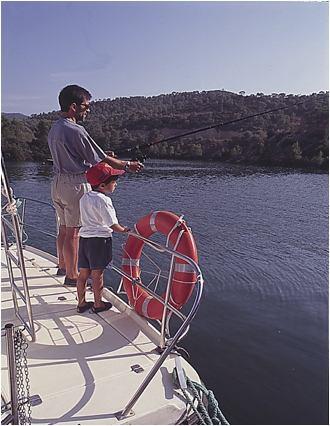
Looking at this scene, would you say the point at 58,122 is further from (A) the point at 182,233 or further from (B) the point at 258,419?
(B) the point at 258,419

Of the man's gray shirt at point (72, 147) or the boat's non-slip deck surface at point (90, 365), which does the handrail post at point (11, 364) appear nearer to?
the boat's non-slip deck surface at point (90, 365)

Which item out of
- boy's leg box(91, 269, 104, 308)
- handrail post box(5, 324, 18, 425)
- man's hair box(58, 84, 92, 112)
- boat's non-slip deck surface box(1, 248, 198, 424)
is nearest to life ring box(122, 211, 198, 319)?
boat's non-slip deck surface box(1, 248, 198, 424)

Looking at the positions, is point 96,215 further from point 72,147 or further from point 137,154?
point 137,154

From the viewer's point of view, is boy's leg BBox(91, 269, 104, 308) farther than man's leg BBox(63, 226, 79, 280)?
No

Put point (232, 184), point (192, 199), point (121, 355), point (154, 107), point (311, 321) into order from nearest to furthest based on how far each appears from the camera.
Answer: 1. point (121, 355)
2. point (311, 321)
3. point (192, 199)
4. point (232, 184)
5. point (154, 107)

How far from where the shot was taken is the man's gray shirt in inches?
106

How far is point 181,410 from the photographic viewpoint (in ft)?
6.30

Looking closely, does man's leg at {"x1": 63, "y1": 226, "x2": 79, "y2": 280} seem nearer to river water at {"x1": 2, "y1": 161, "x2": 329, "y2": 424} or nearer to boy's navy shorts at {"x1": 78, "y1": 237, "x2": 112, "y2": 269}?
boy's navy shorts at {"x1": 78, "y1": 237, "x2": 112, "y2": 269}

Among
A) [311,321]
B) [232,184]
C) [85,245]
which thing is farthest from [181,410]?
[232,184]

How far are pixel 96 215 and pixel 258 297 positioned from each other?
3024mm

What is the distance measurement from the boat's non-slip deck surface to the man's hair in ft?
4.00

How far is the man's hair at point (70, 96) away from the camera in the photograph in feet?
8.84

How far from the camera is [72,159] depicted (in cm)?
279

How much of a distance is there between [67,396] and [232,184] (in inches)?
555
